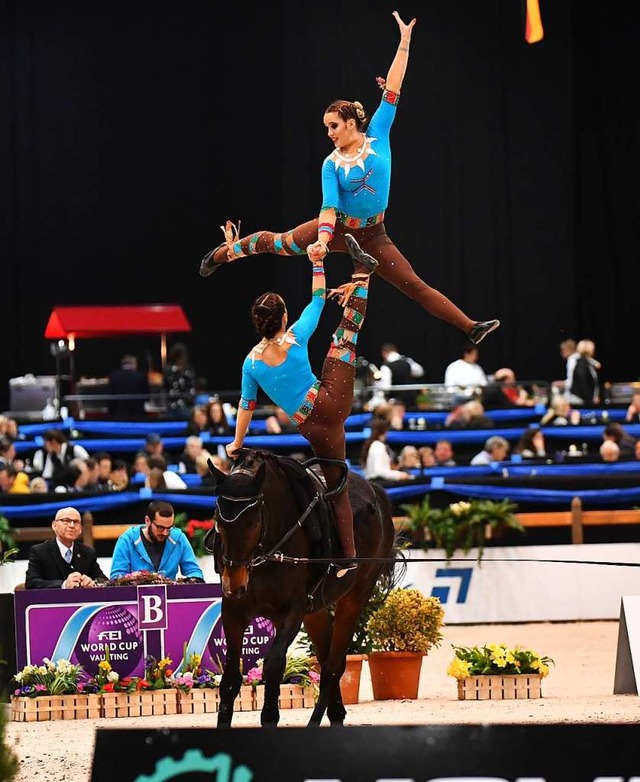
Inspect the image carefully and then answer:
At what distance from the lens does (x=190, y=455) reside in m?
16.8

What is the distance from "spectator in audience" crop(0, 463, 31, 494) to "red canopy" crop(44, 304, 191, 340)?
7807 millimetres

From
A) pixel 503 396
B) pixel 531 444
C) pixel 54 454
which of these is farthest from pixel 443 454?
pixel 54 454

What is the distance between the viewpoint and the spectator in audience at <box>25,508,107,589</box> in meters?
9.85

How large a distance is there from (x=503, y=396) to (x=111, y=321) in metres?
8.23

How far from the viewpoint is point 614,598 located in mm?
14086

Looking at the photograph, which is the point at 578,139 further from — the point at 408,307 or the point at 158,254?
the point at 158,254

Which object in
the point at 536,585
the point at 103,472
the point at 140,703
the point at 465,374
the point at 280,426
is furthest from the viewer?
the point at 465,374

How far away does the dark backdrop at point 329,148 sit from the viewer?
1074 inches

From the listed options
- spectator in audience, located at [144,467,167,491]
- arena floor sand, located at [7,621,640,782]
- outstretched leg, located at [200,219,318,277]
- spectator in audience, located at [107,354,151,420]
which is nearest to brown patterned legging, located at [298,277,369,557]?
outstretched leg, located at [200,219,318,277]

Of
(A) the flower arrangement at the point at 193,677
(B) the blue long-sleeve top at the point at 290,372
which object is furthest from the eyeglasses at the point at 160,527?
(B) the blue long-sleeve top at the point at 290,372

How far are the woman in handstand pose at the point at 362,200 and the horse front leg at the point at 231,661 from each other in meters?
1.81

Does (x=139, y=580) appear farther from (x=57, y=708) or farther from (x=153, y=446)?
(x=153, y=446)

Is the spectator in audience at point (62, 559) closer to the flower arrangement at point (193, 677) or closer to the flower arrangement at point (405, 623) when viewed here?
the flower arrangement at point (193, 677)

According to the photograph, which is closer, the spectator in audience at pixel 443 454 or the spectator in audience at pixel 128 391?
the spectator in audience at pixel 443 454
